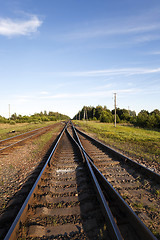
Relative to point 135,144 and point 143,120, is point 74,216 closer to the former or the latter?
point 135,144

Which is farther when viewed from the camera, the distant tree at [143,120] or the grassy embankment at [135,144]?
the distant tree at [143,120]

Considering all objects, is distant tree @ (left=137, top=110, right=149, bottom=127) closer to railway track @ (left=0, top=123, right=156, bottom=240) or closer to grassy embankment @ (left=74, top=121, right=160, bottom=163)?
grassy embankment @ (left=74, top=121, right=160, bottom=163)

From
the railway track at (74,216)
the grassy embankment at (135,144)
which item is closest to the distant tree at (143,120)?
the grassy embankment at (135,144)

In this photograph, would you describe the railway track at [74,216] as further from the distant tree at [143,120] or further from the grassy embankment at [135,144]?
the distant tree at [143,120]

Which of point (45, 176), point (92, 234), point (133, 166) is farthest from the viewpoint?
point (133, 166)

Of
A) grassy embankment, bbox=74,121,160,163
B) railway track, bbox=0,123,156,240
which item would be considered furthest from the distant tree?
railway track, bbox=0,123,156,240

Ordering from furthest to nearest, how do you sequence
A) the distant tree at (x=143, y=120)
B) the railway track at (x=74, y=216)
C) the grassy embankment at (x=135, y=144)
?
the distant tree at (x=143, y=120)
the grassy embankment at (x=135, y=144)
the railway track at (x=74, y=216)

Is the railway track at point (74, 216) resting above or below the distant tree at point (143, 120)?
below

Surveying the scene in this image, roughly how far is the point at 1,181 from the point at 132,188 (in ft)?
12.6

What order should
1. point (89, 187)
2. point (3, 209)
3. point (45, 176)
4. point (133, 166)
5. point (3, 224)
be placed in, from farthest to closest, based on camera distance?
point (133, 166) → point (45, 176) → point (89, 187) → point (3, 209) → point (3, 224)

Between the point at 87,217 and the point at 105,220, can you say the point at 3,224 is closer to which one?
the point at 87,217

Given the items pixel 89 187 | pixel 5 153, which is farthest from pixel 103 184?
pixel 5 153

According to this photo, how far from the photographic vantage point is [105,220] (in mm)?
2516

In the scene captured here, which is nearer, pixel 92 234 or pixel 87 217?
pixel 92 234
